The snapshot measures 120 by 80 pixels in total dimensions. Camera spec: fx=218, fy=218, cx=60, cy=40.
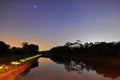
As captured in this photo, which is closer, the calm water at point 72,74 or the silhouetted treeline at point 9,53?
the calm water at point 72,74

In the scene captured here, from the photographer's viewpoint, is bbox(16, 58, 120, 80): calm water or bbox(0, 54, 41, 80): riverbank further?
bbox(16, 58, 120, 80): calm water

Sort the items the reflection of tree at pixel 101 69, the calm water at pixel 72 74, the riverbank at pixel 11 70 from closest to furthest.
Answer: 1. the riverbank at pixel 11 70
2. the calm water at pixel 72 74
3. the reflection of tree at pixel 101 69

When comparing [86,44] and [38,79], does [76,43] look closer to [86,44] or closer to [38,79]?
[86,44]

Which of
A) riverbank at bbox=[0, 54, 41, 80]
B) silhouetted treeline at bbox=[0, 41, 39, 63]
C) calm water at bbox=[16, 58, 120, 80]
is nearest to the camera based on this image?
riverbank at bbox=[0, 54, 41, 80]

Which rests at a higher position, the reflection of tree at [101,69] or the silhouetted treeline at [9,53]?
the silhouetted treeline at [9,53]

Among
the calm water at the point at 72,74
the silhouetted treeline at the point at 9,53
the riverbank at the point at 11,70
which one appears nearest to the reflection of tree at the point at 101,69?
the calm water at the point at 72,74

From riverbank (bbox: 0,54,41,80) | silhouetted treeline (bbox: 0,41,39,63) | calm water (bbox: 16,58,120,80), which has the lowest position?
calm water (bbox: 16,58,120,80)

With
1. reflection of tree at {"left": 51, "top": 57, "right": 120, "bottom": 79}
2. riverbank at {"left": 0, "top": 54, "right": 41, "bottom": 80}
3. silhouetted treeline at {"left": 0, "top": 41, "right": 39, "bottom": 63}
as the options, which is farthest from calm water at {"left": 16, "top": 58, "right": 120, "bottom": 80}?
silhouetted treeline at {"left": 0, "top": 41, "right": 39, "bottom": 63}

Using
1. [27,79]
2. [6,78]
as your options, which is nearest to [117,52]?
[27,79]

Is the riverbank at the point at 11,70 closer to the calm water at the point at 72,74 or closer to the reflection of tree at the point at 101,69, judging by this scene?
the calm water at the point at 72,74

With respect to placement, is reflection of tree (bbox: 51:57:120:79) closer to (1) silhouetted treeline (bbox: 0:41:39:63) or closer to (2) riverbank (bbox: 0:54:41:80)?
(2) riverbank (bbox: 0:54:41:80)

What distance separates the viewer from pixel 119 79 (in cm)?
2844

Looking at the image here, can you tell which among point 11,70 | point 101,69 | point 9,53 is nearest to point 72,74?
point 101,69

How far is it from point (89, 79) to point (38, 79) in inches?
276
